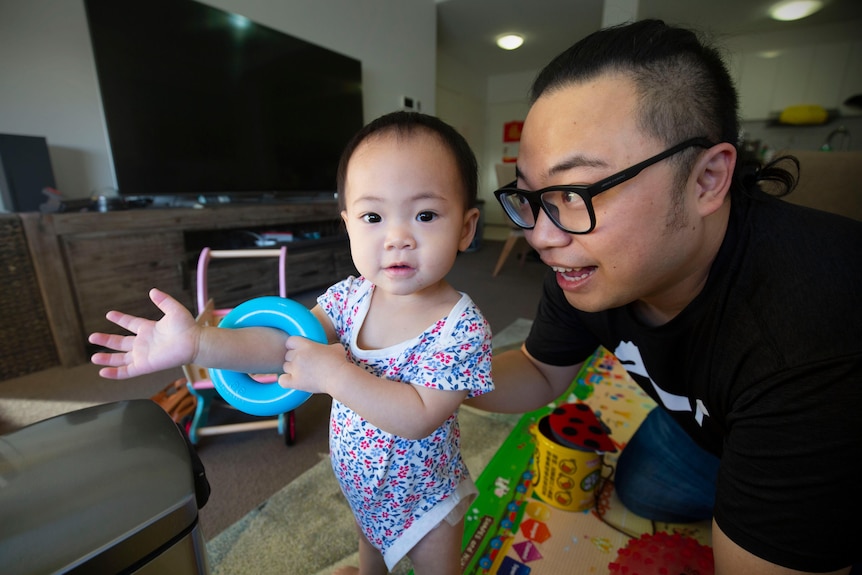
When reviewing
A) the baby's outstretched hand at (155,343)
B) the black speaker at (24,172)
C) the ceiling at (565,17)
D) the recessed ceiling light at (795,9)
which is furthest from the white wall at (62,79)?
the recessed ceiling light at (795,9)

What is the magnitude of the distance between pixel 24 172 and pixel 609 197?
264 centimetres

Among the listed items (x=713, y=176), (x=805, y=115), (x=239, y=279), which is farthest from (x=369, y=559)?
(x=805, y=115)

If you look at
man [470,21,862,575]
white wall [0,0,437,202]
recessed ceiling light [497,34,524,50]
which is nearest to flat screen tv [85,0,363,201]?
white wall [0,0,437,202]

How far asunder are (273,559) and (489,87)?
783 centimetres

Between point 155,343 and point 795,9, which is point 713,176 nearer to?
point 155,343

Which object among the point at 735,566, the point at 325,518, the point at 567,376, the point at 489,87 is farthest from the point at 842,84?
the point at 325,518

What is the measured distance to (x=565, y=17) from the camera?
4855 mm

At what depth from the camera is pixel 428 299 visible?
652mm

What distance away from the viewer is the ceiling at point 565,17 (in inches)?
177

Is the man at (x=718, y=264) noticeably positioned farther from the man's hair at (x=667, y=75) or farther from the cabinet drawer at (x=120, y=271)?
the cabinet drawer at (x=120, y=271)

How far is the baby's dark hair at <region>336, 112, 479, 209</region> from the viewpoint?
1.94ft

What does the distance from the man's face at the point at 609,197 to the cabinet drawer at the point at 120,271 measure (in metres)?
2.14

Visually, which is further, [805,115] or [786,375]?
[805,115]

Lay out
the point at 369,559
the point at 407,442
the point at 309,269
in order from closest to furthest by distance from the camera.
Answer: the point at 407,442, the point at 369,559, the point at 309,269
